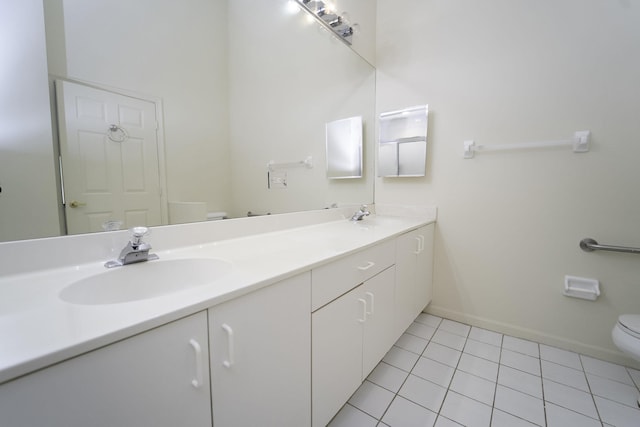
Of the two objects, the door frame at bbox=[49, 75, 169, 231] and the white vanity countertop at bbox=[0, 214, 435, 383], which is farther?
the door frame at bbox=[49, 75, 169, 231]

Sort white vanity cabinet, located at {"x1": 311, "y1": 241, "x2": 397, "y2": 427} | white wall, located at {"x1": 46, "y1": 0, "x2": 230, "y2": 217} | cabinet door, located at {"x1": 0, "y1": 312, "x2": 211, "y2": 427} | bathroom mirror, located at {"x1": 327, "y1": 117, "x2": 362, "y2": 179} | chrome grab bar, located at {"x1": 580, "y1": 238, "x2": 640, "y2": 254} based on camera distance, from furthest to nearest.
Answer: bathroom mirror, located at {"x1": 327, "y1": 117, "x2": 362, "y2": 179}, chrome grab bar, located at {"x1": 580, "y1": 238, "x2": 640, "y2": 254}, white vanity cabinet, located at {"x1": 311, "y1": 241, "x2": 397, "y2": 427}, white wall, located at {"x1": 46, "y1": 0, "x2": 230, "y2": 217}, cabinet door, located at {"x1": 0, "y1": 312, "x2": 211, "y2": 427}

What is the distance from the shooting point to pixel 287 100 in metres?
1.57

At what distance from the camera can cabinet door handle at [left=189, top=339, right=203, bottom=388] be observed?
55 centimetres

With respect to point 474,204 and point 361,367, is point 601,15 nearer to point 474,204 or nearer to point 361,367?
point 474,204

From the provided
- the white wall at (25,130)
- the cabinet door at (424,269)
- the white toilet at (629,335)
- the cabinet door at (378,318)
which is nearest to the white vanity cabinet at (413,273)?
the cabinet door at (424,269)

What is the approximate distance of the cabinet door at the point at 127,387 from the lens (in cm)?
37

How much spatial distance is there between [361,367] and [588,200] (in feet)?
5.32

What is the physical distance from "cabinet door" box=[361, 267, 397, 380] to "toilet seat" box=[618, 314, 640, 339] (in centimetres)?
109

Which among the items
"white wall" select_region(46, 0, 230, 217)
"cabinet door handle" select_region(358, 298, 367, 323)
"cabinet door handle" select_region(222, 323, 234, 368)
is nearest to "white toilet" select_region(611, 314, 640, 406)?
"cabinet door handle" select_region(358, 298, 367, 323)

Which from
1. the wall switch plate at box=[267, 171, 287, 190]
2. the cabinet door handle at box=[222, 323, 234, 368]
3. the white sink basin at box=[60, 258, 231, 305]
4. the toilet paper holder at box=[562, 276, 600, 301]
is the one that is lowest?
the toilet paper holder at box=[562, 276, 600, 301]

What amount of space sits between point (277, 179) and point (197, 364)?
3.52ft

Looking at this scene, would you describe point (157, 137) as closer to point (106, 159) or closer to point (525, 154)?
point (106, 159)

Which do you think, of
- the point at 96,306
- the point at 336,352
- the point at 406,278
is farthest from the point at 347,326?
the point at 96,306

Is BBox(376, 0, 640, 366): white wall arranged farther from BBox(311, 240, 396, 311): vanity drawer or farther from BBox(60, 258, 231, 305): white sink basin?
BBox(60, 258, 231, 305): white sink basin
